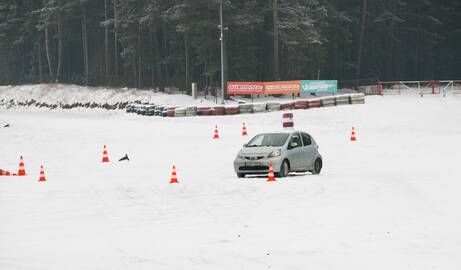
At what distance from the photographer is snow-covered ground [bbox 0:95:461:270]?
11.2 meters

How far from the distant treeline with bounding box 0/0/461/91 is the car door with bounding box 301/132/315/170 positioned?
43074 millimetres

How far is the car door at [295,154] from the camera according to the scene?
2259 cm

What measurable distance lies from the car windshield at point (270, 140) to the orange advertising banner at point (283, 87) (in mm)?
38265

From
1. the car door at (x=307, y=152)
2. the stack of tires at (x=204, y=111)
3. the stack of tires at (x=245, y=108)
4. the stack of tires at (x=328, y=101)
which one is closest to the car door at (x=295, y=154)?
the car door at (x=307, y=152)

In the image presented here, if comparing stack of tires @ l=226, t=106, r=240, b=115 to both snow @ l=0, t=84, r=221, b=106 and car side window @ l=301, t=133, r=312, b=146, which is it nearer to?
snow @ l=0, t=84, r=221, b=106

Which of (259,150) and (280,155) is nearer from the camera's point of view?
(280,155)

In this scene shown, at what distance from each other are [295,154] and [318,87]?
40480mm

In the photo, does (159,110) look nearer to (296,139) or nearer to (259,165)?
(296,139)

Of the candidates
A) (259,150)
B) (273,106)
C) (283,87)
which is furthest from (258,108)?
(259,150)

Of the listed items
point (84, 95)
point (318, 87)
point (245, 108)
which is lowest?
point (245, 108)

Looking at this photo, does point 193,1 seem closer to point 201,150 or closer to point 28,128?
point 28,128

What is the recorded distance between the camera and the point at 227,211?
1577cm

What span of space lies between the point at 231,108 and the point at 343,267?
148ft

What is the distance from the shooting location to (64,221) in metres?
14.4
